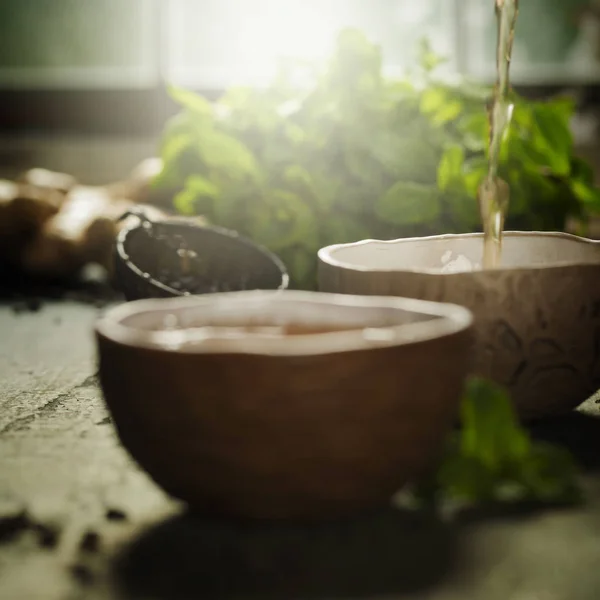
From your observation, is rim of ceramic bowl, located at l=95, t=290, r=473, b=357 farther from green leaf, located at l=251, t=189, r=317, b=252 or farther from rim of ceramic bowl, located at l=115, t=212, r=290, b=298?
green leaf, located at l=251, t=189, r=317, b=252

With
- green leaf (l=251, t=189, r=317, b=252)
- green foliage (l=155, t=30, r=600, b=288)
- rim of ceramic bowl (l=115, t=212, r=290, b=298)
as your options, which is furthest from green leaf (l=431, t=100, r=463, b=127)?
rim of ceramic bowl (l=115, t=212, r=290, b=298)

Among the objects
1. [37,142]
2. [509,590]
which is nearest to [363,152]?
[509,590]

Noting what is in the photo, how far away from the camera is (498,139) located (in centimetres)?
126

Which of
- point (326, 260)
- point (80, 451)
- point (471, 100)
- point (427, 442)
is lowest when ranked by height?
point (80, 451)

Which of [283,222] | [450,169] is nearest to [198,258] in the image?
[283,222]

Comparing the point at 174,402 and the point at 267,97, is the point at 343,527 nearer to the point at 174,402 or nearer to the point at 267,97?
the point at 174,402

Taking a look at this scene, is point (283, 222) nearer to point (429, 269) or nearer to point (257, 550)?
point (429, 269)

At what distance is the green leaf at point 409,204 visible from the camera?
1.62 m

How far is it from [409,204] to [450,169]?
97mm

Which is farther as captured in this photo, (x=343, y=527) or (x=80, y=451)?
(x=80, y=451)

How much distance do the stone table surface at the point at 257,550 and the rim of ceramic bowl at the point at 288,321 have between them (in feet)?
0.56

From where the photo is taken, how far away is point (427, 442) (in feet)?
2.65

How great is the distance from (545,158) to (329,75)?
45 cm

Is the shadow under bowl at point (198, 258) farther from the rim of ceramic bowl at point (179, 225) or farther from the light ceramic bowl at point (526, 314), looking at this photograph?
the light ceramic bowl at point (526, 314)
